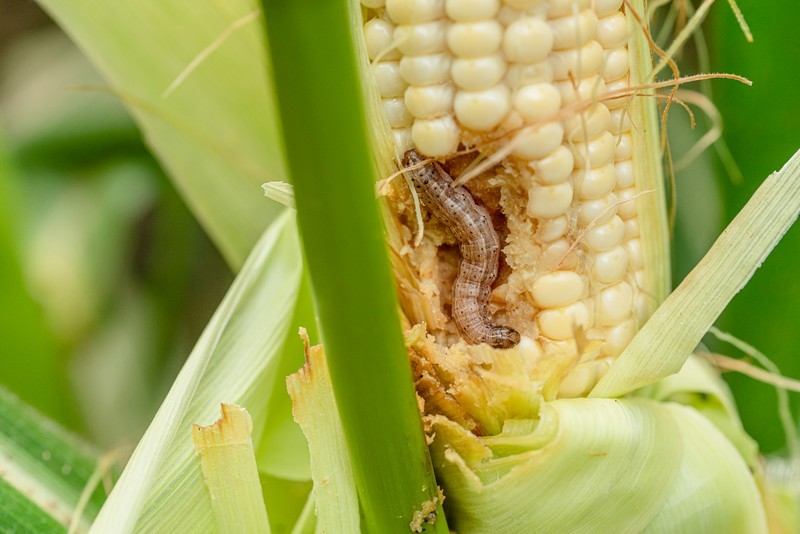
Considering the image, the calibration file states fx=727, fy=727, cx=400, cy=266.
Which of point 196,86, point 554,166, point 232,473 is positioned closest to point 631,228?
point 554,166

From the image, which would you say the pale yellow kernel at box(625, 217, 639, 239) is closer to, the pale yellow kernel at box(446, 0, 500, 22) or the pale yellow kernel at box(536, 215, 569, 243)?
the pale yellow kernel at box(536, 215, 569, 243)

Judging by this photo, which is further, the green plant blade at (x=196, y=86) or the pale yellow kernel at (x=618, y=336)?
the green plant blade at (x=196, y=86)

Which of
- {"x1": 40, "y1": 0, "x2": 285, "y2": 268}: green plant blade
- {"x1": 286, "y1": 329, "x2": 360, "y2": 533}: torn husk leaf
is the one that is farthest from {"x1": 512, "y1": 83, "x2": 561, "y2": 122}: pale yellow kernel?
{"x1": 40, "y1": 0, "x2": 285, "y2": 268}: green plant blade

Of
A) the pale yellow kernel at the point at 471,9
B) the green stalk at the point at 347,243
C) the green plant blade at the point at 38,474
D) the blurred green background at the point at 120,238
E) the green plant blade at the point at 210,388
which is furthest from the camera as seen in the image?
the blurred green background at the point at 120,238

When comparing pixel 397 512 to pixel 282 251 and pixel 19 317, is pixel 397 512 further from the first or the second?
pixel 19 317

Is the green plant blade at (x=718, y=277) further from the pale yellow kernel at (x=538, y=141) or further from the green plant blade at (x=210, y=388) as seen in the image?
the green plant blade at (x=210, y=388)

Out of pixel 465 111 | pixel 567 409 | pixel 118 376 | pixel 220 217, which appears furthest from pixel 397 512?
pixel 118 376

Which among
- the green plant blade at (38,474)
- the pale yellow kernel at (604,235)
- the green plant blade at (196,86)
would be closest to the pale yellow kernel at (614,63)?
the pale yellow kernel at (604,235)
